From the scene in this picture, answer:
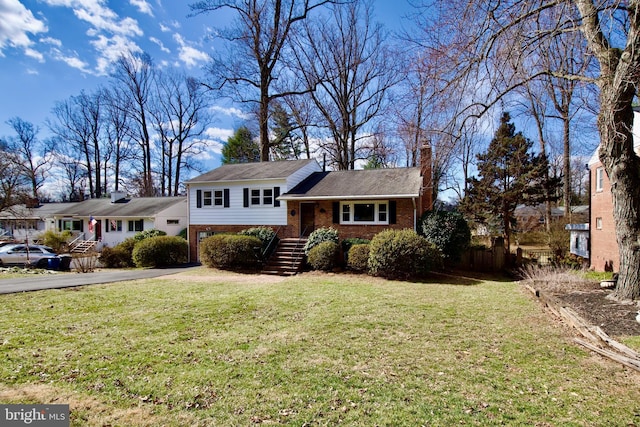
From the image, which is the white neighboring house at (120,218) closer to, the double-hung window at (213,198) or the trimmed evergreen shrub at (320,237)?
the double-hung window at (213,198)

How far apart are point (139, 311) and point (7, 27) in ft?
44.3

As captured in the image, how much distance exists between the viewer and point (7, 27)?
1273cm

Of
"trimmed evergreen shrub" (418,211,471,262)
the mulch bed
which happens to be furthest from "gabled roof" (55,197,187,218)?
the mulch bed

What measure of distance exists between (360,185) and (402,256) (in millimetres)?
5726

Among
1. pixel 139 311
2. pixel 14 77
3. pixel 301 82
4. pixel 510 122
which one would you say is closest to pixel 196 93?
pixel 301 82

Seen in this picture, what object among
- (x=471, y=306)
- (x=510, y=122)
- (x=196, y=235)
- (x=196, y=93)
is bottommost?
(x=471, y=306)

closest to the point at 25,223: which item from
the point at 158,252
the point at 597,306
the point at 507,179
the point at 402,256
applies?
the point at 158,252

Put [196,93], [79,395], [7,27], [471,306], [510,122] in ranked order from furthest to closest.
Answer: [196,93] → [510,122] → [7,27] → [471,306] → [79,395]

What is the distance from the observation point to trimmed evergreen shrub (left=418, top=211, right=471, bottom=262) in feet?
46.5

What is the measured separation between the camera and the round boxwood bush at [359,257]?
538 inches

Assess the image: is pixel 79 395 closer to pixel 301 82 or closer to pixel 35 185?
pixel 301 82

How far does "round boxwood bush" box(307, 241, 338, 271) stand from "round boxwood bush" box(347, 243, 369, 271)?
871 mm

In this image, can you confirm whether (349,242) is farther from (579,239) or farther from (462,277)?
(579,239)


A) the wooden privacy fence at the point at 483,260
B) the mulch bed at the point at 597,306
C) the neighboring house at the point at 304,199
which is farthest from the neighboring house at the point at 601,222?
the neighboring house at the point at 304,199
